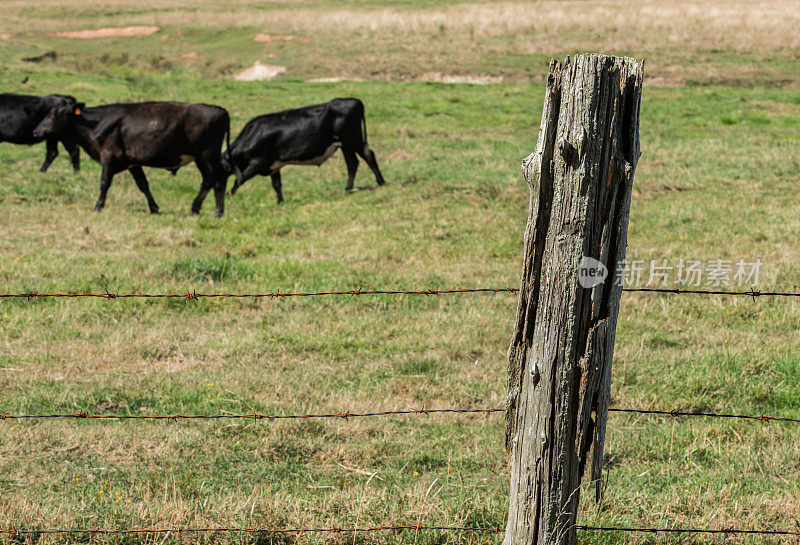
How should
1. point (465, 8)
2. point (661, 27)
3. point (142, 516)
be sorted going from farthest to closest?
point (465, 8)
point (661, 27)
point (142, 516)

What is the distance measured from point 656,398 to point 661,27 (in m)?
37.7

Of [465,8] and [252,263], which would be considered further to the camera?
[465,8]

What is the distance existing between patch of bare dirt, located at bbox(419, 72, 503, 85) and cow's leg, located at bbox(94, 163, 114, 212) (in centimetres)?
2070

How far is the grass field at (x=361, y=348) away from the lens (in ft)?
12.4

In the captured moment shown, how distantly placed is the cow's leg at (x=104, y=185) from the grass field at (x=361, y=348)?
35 cm

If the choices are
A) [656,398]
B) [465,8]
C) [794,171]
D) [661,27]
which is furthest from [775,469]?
[465,8]

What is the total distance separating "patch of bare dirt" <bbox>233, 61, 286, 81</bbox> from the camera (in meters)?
35.1

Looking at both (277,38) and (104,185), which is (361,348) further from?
(277,38)

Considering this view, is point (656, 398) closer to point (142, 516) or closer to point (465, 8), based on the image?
point (142, 516)

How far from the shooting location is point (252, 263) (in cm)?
816

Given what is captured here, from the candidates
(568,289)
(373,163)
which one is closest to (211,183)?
(373,163)

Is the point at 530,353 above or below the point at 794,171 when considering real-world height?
above

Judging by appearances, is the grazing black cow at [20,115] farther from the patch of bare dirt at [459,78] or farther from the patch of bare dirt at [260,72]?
the patch of bare dirt at [260,72]

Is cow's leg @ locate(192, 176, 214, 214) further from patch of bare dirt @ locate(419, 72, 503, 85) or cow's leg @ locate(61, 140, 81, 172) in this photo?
patch of bare dirt @ locate(419, 72, 503, 85)
